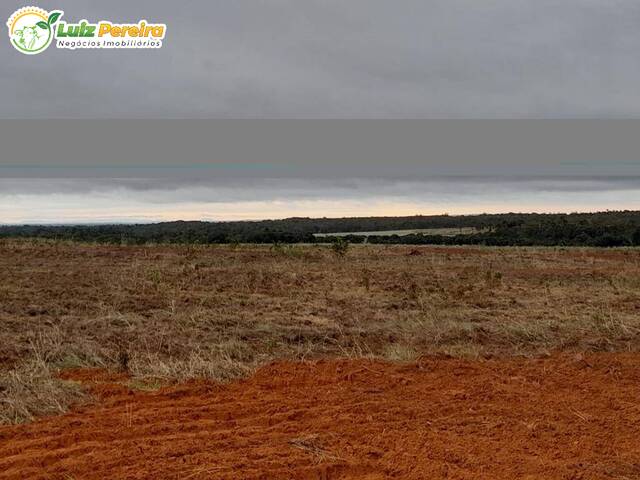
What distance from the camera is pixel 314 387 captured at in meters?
5.92

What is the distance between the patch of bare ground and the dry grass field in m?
0.05

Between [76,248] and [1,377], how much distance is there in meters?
22.5

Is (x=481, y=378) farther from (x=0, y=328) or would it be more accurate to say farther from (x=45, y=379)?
(x=0, y=328)

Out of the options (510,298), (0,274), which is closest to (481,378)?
(510,298)

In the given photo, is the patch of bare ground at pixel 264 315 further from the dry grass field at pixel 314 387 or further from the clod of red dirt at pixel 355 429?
the clod of red dirt at pixel 355 429

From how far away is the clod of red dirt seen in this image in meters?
4.07

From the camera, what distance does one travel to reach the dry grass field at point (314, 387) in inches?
166

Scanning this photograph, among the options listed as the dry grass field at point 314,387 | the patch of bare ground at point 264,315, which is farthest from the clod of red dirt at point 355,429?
the patch of bare ground at point 264,315

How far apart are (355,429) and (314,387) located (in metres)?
1.23

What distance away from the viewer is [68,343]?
27.6 feet

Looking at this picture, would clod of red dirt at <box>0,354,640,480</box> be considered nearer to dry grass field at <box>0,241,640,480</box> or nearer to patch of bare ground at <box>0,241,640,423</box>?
dry grass field at <box>0,241,640,480</box>

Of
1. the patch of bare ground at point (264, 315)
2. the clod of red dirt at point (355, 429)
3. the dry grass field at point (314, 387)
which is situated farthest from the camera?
the patch of bare ground at point (264, 315)

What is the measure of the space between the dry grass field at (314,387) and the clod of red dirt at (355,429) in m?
0.02

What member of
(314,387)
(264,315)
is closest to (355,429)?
(314,387)
